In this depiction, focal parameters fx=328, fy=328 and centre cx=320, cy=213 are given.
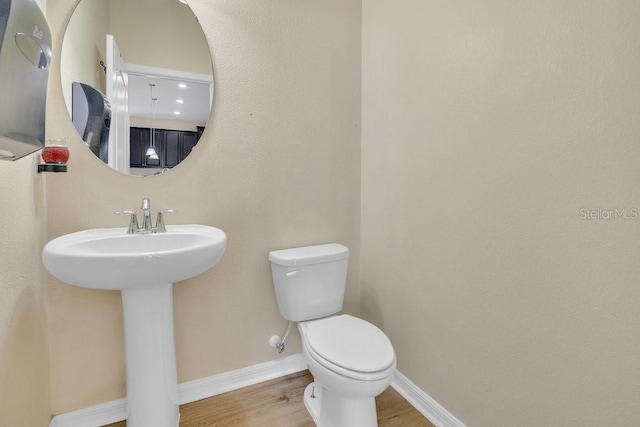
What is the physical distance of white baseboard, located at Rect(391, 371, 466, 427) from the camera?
1.44 m

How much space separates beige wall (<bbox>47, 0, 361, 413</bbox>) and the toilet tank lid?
0.39ft

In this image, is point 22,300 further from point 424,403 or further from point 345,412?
point 424,403

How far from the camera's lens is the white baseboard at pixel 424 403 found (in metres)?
1.44

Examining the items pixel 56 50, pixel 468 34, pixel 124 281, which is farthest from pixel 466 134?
pixel 56 50

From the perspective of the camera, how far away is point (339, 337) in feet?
4.53

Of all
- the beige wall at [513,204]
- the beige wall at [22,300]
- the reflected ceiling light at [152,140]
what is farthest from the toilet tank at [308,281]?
the beige wall at [22,300]

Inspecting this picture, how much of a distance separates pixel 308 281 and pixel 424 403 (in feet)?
2.62

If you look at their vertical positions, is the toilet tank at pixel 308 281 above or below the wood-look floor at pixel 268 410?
above

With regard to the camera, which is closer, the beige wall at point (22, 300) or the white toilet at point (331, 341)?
the beige wall at point (22, 300)

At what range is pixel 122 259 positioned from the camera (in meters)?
1.00

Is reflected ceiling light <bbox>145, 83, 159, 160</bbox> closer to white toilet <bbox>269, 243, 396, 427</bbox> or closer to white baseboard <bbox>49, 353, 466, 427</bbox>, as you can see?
white toilet <bbox>269, 243, 396, 427</bbox>

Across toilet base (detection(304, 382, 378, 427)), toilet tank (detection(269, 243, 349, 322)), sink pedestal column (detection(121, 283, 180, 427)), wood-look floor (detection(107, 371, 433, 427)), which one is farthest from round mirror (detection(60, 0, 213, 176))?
toilet base (detection(304, 382, 378, 427))

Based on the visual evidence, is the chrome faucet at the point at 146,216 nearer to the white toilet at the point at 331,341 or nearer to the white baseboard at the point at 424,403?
the white toilet at the point at 331,341

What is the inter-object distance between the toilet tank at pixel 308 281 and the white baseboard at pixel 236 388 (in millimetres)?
408
